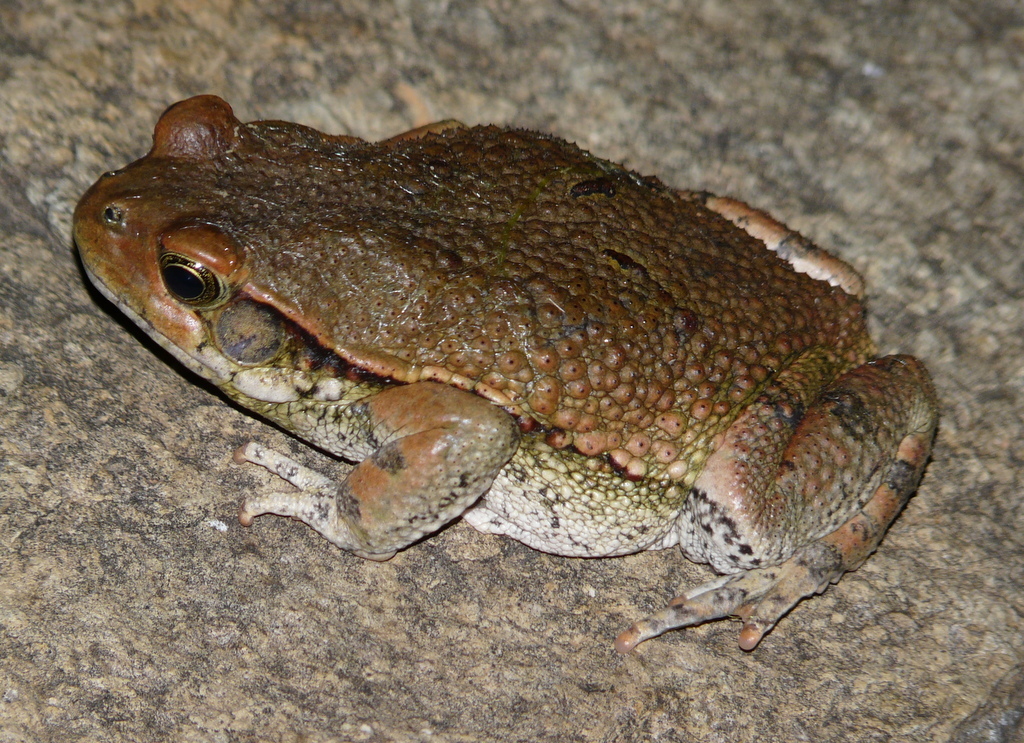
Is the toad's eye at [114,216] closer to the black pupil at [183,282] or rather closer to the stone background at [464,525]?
the black pupil at [183,282]

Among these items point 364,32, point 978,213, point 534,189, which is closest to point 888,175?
point 978,213

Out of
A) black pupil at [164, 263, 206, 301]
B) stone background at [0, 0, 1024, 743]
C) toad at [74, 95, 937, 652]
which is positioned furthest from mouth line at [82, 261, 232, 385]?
stone background at [0, 0, 1024, 743]

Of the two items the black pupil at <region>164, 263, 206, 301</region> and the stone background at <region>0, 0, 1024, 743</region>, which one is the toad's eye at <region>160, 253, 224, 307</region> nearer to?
the black pupil at <region>164, 263, 206, 301</region>

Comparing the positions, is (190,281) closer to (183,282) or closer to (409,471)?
(183,282)

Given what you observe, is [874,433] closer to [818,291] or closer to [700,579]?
[818,291]

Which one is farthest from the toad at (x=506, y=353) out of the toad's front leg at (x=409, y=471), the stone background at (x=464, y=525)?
the stone background at (x=464, y=525)
